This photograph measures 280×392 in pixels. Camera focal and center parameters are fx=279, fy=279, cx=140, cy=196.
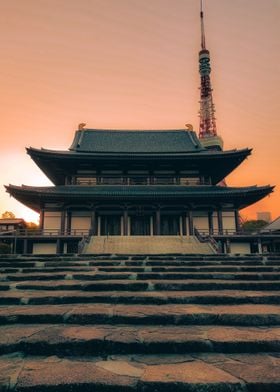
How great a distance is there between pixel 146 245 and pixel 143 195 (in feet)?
13.6

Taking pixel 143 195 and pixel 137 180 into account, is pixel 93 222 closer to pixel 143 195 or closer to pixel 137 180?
pixel 143 195

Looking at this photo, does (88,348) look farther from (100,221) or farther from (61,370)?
(100,221)

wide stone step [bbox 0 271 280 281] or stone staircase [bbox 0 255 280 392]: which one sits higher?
wide stone step [bbox 0 271 280 281]

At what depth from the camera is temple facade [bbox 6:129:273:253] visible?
64.8ft

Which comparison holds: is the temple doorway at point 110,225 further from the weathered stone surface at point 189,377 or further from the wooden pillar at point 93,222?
the weathered stone surface at point 189,377

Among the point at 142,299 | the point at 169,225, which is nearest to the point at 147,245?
the point at 169,225

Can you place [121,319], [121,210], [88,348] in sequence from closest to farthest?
[88,348] → [121,319] → [121,210]

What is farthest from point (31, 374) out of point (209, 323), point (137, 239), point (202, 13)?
point (202, 13)

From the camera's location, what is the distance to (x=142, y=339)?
2551mm

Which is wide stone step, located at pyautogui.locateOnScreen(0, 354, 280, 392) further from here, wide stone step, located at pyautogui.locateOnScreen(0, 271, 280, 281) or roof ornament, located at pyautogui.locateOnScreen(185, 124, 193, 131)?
roof ornament, located at pyautogui.locateOnScreen(185, 124, 193, 131)

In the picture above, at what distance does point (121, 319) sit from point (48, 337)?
862 millimetres

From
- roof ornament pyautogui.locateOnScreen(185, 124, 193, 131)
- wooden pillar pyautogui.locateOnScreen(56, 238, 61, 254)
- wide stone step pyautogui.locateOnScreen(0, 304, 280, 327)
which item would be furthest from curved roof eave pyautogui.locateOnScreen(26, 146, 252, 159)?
wide stone step pyautogui.locateOnScreen(0, 304, 280, 327)

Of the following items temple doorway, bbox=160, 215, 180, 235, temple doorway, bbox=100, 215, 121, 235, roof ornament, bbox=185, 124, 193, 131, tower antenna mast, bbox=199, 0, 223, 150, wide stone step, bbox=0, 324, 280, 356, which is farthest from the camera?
tower antenna mast, bbox=199, 0, 223, 150

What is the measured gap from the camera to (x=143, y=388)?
6.07ft
